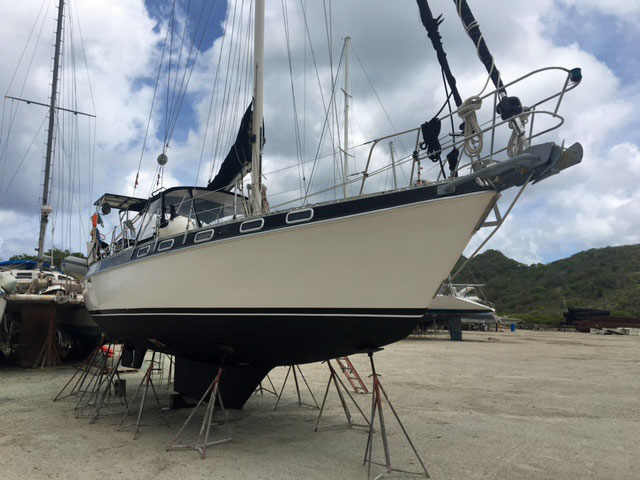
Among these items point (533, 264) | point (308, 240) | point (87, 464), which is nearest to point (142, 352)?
point (87, 464)

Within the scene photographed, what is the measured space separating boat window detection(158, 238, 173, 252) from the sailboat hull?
15cm

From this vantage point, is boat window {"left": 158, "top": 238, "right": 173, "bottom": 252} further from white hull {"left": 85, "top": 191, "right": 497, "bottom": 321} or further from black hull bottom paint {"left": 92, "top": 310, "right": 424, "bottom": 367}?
black hull bottom paint {"left": 92, "top": 310, "right": 424, "bottom": 367}

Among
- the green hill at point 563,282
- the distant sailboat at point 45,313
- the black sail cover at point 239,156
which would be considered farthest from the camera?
the green hill at point 563,282

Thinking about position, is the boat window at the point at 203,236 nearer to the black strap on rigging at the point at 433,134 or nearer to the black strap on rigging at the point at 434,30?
the black strap on rigging at the point at 433,134

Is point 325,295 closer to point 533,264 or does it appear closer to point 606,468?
point 606,468

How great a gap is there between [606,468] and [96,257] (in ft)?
29.9

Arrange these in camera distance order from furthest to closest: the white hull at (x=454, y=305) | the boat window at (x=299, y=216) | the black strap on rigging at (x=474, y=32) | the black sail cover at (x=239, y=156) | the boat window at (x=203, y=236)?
1. the white hull at (x=454, y=305)
2. the black sail cover at (x=239, y=156)
3. the black strap on rigging at (x=474, y=32)
4. the boat window at (x=203, y=236)
5. the boat window at (x=299, y=216)

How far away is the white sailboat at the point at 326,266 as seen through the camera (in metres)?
4.32

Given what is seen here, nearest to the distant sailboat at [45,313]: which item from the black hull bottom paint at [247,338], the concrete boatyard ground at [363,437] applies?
the concrete boatyard ground at [363,437]

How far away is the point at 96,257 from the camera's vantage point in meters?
9.18

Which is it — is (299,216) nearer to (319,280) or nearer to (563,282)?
(319,280)

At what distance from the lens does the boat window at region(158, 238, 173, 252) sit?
5.73 m

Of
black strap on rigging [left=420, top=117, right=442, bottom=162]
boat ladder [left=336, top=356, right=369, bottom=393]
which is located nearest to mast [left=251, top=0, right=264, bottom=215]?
black strap on rigging [left=420, top=117, right=442, bottom=162]

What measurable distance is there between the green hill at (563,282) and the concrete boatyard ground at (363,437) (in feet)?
140
